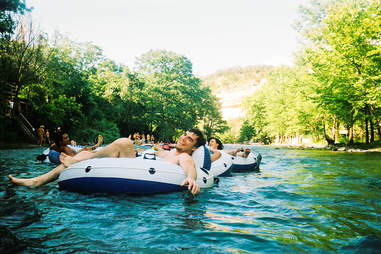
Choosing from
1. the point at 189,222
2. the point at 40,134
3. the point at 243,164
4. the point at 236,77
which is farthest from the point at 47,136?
the point at 236,77

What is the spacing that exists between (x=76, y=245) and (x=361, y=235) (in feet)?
8.90

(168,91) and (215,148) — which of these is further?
(168,91)

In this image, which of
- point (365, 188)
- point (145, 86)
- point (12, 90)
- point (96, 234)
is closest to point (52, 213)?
point (96, 234)

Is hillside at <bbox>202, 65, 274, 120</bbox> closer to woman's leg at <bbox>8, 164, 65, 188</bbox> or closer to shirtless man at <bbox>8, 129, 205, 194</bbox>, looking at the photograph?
shirtless man at <bbox>8, 129, 205, 194</bbox>

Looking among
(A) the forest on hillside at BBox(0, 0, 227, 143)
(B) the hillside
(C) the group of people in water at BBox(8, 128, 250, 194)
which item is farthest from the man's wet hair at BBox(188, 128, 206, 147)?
(B) the hillside

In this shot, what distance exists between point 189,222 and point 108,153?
7.72 ft

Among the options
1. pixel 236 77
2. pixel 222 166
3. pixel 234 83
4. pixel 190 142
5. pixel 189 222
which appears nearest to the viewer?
pixel 189 222

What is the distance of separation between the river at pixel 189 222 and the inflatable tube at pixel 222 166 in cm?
205

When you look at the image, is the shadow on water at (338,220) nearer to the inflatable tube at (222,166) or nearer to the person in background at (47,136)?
the inflatable tube at (222,166)

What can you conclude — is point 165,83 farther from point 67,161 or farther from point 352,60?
point 67,161

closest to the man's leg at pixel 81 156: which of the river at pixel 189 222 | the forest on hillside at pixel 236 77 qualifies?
the river at pixel 189 222

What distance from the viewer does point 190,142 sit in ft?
18.5

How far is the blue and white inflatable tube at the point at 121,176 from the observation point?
438 centimetres

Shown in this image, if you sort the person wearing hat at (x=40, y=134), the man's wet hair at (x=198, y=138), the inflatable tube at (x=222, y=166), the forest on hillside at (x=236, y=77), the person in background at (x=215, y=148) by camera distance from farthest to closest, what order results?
the forest on hillside at (x=236, y=77) → the person wearing hat at (x=40, y=134) → the person in background at (x=215, y=148) → the inflatable tube at (x=222, y=166) → the man's wet hair at (x=198, y=138)
